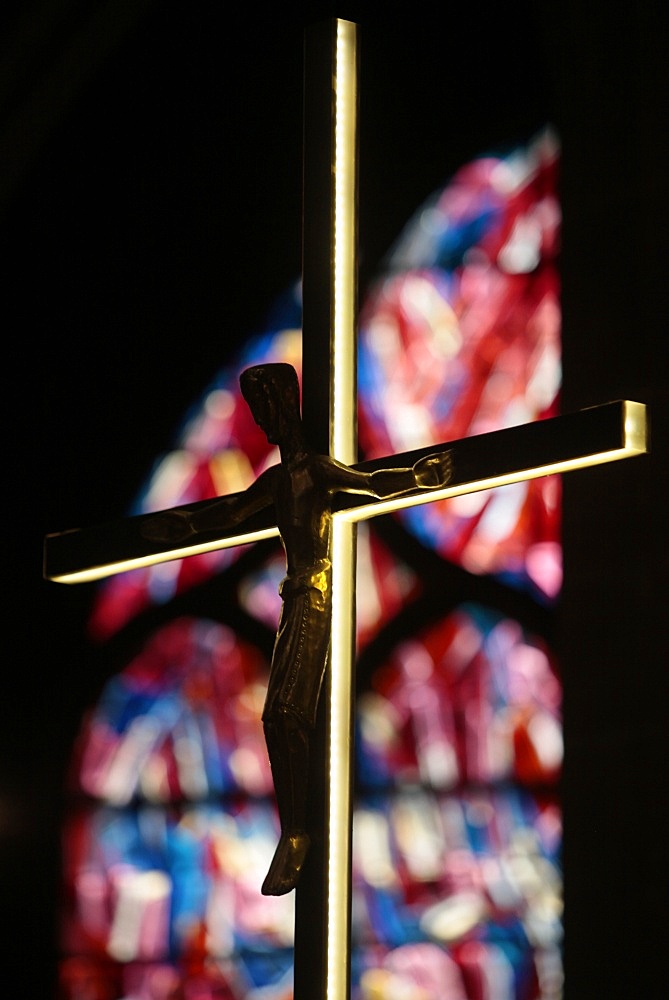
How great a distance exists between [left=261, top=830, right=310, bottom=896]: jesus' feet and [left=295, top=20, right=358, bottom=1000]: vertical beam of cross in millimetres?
47

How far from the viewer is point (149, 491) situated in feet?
17.0

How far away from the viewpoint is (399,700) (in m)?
4.66

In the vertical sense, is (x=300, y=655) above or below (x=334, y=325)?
below

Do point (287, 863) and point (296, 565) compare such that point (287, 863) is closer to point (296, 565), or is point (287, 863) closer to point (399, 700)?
point (296, 565)

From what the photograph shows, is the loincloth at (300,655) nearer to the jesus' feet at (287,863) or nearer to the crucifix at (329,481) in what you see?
the crucifix at (329,481)

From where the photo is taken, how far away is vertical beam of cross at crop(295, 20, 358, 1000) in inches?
135

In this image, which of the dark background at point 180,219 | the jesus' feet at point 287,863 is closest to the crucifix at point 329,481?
the jesus' feet at point 287,863

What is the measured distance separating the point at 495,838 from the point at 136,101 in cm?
212

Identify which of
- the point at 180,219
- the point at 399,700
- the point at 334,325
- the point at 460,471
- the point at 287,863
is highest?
the point at 180,219

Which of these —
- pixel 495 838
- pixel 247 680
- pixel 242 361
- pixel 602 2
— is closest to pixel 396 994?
pixel 495 838

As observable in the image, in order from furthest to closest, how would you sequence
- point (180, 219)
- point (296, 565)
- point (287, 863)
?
point (180, 219) < point (296, 565) < point (287, 863)

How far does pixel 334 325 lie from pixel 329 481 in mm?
273

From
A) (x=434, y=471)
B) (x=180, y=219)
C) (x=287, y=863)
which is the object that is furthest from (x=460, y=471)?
(x=180, y=219)

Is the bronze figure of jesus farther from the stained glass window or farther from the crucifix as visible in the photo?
the stained glass window
